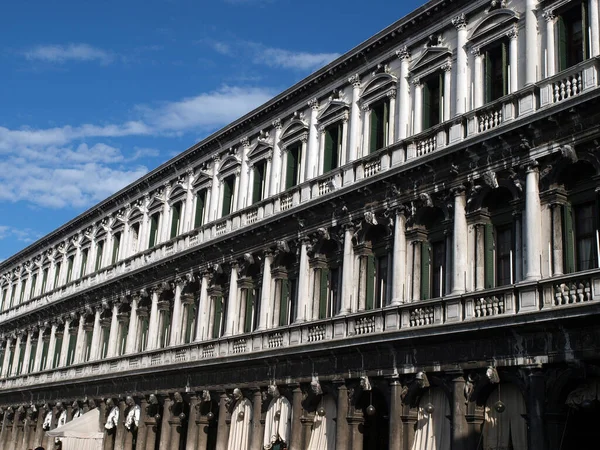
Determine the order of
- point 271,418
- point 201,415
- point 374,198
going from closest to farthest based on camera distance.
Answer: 1. point 374,198
2. point 271,418
3. point 201,415

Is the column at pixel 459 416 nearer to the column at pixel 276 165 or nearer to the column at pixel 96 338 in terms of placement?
the column at pixel 276 165

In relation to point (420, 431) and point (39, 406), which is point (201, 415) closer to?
point (420, 431)

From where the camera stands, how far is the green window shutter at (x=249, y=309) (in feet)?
100

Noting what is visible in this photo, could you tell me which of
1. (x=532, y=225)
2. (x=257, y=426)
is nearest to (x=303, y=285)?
(x=257, y=426)

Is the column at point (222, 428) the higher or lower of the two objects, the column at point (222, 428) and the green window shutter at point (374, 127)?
the lower

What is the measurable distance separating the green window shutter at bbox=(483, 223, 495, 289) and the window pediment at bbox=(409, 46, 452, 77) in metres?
5.48

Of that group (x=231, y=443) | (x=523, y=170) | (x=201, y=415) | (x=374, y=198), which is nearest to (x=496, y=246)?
(x=523, y=170)

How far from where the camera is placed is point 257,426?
27.7 metres

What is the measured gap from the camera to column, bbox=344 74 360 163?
2731 centimetres

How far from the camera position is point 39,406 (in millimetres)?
44469

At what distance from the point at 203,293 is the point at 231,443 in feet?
21.0

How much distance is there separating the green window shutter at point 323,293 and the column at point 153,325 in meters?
11.0

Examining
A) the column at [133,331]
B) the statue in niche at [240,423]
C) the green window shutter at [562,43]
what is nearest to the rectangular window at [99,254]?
the column at [133,331]

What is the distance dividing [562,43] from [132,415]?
2280cm
